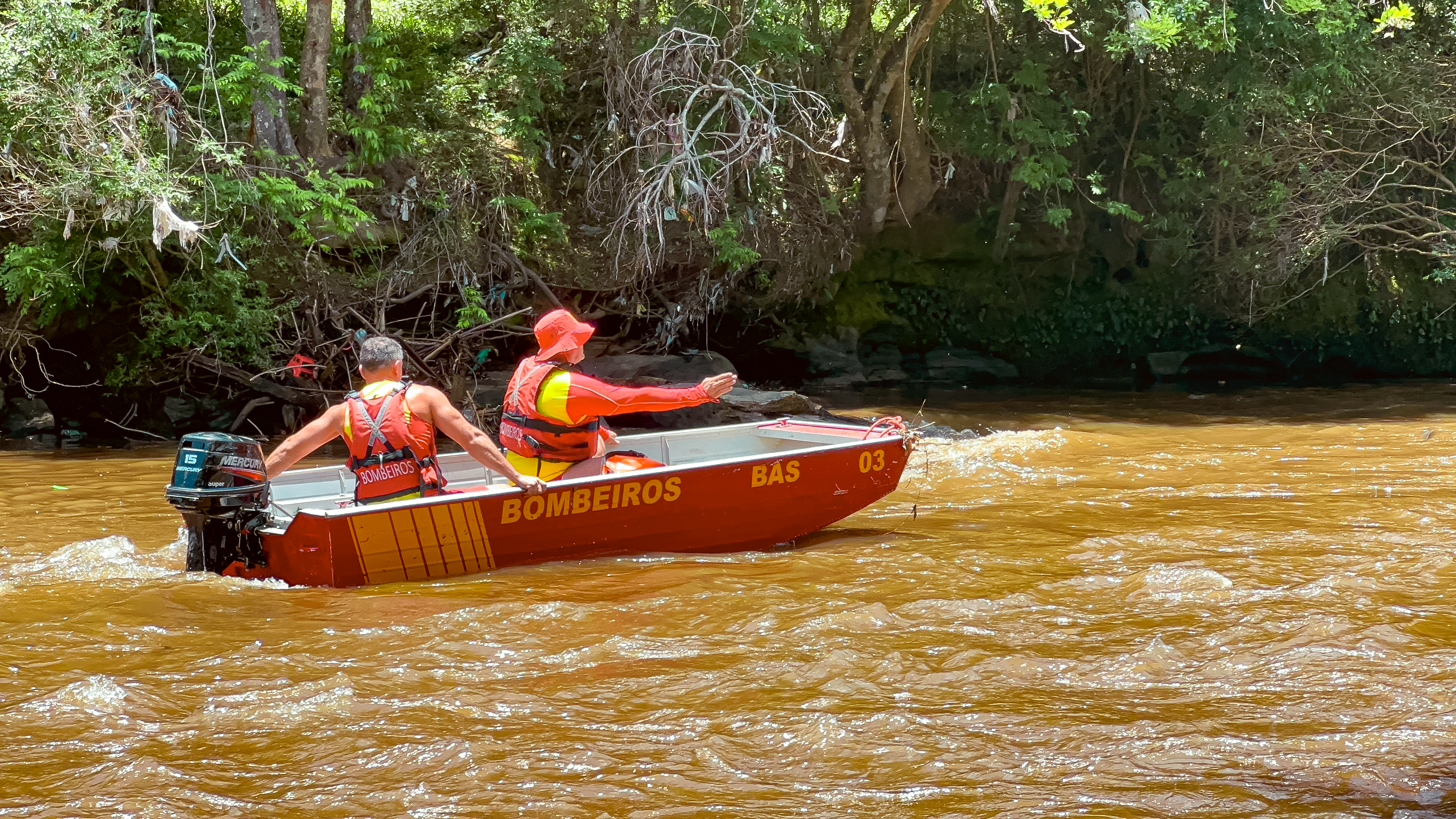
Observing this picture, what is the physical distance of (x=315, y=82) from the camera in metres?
11.8

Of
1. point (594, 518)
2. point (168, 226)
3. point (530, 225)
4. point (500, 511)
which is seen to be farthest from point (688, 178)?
point (500, 511)

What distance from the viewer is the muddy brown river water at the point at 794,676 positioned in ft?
11.4

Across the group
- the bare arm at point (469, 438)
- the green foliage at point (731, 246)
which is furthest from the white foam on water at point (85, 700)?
the green foliage at point (731, 246)

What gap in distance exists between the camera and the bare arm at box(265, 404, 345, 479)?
5875mm

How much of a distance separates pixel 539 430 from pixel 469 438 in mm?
748

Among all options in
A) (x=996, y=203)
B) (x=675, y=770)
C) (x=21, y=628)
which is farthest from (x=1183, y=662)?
(x=996, y=203)

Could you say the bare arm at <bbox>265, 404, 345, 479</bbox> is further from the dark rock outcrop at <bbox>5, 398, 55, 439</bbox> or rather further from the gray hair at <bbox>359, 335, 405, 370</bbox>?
the dark rock outcrop at <bbox>5, 398, 55, 439</bbox>

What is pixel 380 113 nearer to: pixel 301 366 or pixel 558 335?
pixel 301 366

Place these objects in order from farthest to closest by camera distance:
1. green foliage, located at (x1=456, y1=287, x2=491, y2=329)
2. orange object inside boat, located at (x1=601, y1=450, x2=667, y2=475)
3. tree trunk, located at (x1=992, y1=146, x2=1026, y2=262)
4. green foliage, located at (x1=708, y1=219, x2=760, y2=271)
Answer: tree trunk, located at (x1=992, y1=146, x2=1026, y2=262) < green foliage, located at (x1=708, y1=219, x2=760, y2=271) < green foliage, located at (x1=456, y1=287, x2=491, y2=329) < orange object inside boat, located at (x1=601, y1=450, x2=667, y2=475)

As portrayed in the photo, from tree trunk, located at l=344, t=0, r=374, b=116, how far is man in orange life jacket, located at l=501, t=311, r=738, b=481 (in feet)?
22.7

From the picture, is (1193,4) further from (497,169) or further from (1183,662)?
(1183,662)

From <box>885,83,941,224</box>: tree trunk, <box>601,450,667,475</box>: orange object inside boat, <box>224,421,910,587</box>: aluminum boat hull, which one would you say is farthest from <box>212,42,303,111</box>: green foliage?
<box>885,83,941,224</box>: tree trunk

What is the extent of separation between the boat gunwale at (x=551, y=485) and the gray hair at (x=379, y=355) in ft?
2.23

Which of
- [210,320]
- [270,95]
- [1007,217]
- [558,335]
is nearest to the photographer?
[558,335]
